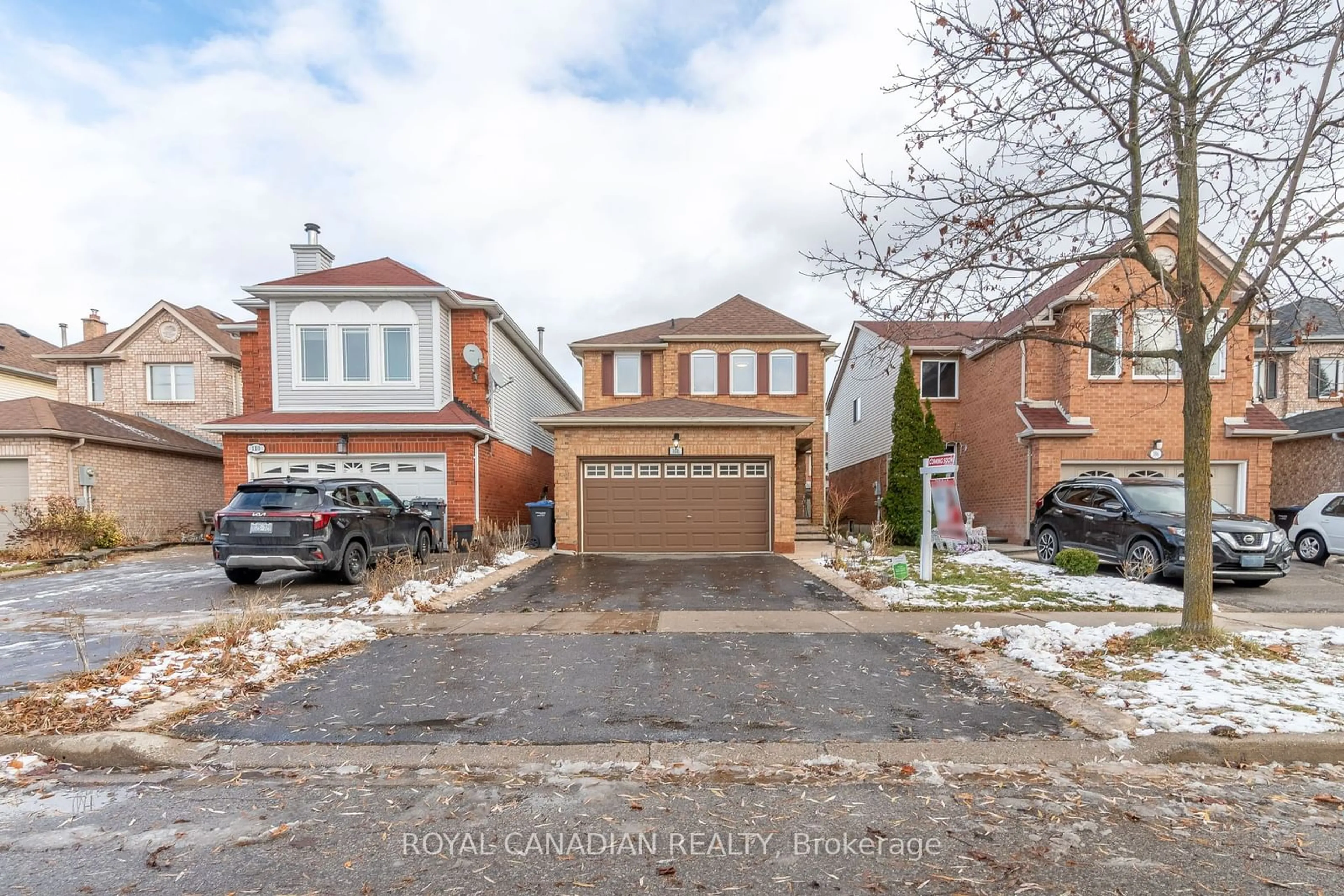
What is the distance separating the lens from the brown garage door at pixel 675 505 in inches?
586

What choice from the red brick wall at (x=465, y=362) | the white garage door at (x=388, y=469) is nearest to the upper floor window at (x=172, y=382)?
the white garage door at (x=388, y=469)

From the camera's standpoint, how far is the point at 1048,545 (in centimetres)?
1254

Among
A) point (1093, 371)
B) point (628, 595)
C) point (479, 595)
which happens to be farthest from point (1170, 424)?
point (479, 595)

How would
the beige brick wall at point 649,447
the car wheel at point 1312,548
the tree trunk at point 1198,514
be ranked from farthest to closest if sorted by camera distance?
the beige brick wall at point 649,447, the car wheel at point 1312,548, the tree trunk at point 1198,514

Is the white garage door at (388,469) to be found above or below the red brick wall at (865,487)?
above

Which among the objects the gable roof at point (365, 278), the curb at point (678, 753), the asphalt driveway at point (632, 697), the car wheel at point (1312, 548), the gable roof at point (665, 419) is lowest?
the car wheel at point (1312, 548)

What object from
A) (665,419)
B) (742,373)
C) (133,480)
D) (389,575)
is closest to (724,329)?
(742,373)

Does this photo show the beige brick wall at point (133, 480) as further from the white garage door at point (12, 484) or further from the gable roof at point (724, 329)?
the gable roof at point (724, 329)

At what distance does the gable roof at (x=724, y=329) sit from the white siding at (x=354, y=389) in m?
5.17

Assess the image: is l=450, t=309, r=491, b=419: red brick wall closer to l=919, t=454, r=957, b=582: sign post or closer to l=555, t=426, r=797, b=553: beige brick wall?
l=555, t=426, r=797, b=553: beige brick wall

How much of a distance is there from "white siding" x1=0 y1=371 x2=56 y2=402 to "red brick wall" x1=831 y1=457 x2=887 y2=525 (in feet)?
96.3

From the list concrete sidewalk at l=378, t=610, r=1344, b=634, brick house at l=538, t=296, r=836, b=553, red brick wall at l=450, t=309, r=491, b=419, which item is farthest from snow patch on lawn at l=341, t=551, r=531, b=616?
red brick wall at l=450, t=309, r=491, b=419

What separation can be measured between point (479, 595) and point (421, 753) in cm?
556

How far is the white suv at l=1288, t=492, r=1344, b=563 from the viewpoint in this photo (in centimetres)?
1232
